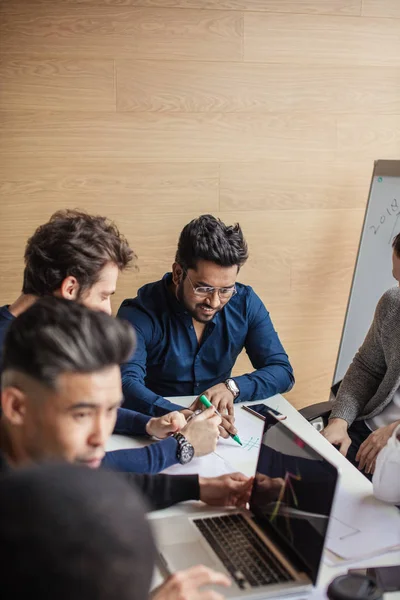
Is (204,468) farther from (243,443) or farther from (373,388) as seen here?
(373,388)

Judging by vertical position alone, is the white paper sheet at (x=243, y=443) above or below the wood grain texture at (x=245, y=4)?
below

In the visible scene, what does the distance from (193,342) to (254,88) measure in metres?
1.32

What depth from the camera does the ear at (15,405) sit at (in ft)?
4.28

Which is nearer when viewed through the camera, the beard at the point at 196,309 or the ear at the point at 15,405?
the ear at the point at 15,405

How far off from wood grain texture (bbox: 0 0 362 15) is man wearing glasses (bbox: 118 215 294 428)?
1079 mm

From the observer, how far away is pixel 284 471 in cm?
152

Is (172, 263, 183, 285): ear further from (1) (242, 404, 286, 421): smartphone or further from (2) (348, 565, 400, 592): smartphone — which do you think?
(2) (348, 565, 400, 592): smartphone

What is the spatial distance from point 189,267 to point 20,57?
1.22 m

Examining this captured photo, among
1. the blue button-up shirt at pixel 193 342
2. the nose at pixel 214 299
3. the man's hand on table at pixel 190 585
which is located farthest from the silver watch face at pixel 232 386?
the man's hand on table at pixel 190 585

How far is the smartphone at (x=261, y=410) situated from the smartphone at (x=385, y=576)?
818 mm

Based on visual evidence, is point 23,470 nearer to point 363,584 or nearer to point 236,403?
point 363,584

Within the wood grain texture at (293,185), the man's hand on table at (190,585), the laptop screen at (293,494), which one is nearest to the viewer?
the man's hand on table at (190,585)

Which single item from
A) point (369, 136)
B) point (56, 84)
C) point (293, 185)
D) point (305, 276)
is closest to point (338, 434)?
point (305, 276)

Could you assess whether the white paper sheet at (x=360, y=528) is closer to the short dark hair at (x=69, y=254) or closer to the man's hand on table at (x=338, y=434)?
the man's hand on table at (x=338, y=434)
